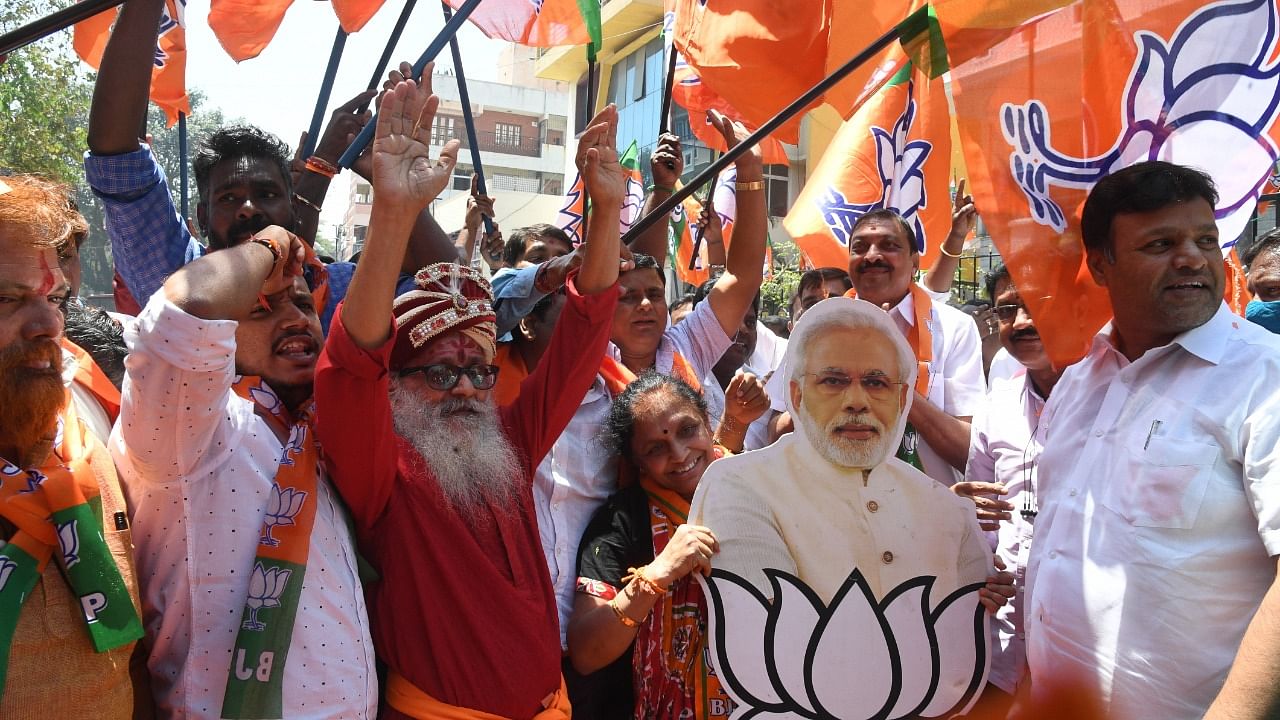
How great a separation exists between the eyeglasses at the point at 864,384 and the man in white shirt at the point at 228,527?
1172 mm

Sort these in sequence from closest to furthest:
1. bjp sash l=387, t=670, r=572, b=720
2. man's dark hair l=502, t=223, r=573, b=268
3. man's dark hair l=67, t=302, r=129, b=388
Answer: bjp sash l=387, t=670, r=572, b=720 → man's dark hair l=67, t=302, r=129, b=388 → man's dark hair l=502, t=223, r=573, b=268

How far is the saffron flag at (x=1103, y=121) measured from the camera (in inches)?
96.0

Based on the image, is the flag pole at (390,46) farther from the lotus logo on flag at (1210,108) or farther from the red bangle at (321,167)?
the lotus logo on flag at (1210,108)

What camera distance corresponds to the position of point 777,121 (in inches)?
115

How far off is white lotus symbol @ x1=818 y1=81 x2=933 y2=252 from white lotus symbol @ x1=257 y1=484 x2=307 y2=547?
2343 mm

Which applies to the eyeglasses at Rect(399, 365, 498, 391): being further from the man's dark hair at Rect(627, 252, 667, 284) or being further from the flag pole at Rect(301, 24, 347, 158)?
the flag pole at Rect(301, 24, 347, 158)

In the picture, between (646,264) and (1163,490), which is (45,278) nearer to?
(646,264)

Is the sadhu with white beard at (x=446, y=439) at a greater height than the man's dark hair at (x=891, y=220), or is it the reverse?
the man's dark hair at (x=891, y=220)

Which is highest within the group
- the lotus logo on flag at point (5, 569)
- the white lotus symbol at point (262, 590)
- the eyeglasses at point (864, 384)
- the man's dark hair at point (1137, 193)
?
the man's dark hair at point (1137, 193)

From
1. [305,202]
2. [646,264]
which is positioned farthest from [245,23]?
[646,264]

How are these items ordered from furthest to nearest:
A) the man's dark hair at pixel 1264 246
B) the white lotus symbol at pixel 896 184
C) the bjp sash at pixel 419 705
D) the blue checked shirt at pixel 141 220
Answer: the man's dark hair at pixel 1264 246
the white lotus symbol at pixel 896 184
the blue checked shirt at pixel 141 220
the bjp sash at pixel 419 705

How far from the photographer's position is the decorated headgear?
2.30 metres

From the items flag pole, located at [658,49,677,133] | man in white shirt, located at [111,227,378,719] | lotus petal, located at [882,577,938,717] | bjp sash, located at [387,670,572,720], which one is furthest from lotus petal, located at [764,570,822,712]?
flag pole, located at [658,49,677,133]

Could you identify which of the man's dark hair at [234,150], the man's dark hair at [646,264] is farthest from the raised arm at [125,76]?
the man's dark hair at [646,264]
